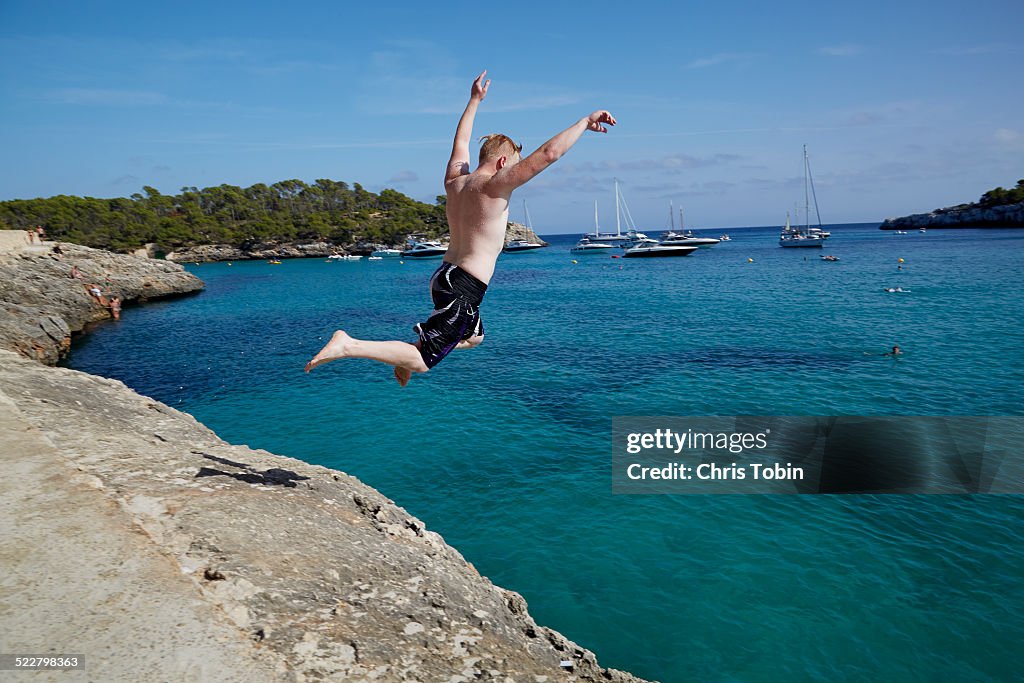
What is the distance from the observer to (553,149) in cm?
372

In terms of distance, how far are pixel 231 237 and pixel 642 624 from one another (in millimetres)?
109604

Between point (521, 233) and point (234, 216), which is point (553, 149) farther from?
point (521, 233)

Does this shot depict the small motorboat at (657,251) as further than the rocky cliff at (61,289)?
Yes

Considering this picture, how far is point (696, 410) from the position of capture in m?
18.0

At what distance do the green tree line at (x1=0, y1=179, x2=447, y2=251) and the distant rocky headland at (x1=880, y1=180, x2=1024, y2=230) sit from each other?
115073 millimetres

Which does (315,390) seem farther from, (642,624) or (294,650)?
(294,650)

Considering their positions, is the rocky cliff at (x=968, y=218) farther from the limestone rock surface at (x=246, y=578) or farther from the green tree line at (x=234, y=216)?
the limestone rock surface at (x=246, y=578)

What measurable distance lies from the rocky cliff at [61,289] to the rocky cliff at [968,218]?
146282 millimetres

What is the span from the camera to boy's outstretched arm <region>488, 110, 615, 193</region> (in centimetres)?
372

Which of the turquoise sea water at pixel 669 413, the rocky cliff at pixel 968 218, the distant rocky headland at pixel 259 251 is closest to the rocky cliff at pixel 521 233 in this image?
the distant rocky headland at pixel 259 251

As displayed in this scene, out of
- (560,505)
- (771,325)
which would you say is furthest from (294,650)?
(771,325)

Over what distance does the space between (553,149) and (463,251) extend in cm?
117

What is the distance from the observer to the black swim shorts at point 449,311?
452cm

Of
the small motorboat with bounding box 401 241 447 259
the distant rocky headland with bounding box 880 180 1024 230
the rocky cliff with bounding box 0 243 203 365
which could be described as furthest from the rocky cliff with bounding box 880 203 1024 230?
the rocky cliff with bounding box 0 243 203 365
